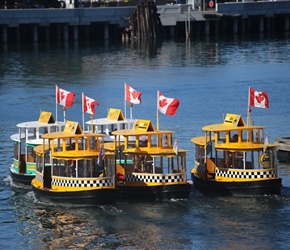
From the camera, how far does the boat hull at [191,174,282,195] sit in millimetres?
41562

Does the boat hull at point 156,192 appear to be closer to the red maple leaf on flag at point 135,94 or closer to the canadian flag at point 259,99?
the canadian flag at point 259,99

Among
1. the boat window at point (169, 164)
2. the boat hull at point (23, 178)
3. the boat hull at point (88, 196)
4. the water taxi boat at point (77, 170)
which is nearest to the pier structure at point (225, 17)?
the boat hull at point (23, 178)

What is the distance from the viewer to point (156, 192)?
135 feet

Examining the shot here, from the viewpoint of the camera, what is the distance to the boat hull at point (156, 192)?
40969 mm

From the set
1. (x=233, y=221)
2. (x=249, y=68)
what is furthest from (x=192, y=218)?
(x=249, y=68)

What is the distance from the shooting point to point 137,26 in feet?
397

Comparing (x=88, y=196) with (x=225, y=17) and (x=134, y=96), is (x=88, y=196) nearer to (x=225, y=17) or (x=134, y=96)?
(x=134, y=96)

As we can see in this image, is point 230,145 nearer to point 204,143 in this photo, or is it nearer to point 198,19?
point 204,143

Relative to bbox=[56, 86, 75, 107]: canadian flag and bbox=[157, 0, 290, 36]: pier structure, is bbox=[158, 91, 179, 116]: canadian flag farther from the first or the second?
bbox=[157, 0, 290, 36]: pier structure

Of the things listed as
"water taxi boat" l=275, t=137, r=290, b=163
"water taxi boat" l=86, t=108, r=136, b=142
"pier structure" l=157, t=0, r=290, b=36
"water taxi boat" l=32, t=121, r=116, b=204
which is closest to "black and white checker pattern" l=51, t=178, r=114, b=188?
"water taxi boat" l=32, t=121, r=116, b=204

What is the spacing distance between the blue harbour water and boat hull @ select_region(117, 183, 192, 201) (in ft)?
0.87

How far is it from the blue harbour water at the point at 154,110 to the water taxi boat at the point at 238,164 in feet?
1.56

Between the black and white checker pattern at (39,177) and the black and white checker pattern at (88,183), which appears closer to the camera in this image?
the black and white checker pattern at (88,183)

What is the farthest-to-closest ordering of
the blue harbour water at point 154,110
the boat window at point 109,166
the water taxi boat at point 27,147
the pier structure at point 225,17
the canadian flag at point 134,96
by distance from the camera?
the pier structure at point 225,17, the canadian flag at point 134,96, the water taxi boat at point 27,147, the boat window at point 109,166, the blue harbour water at point 154,110
